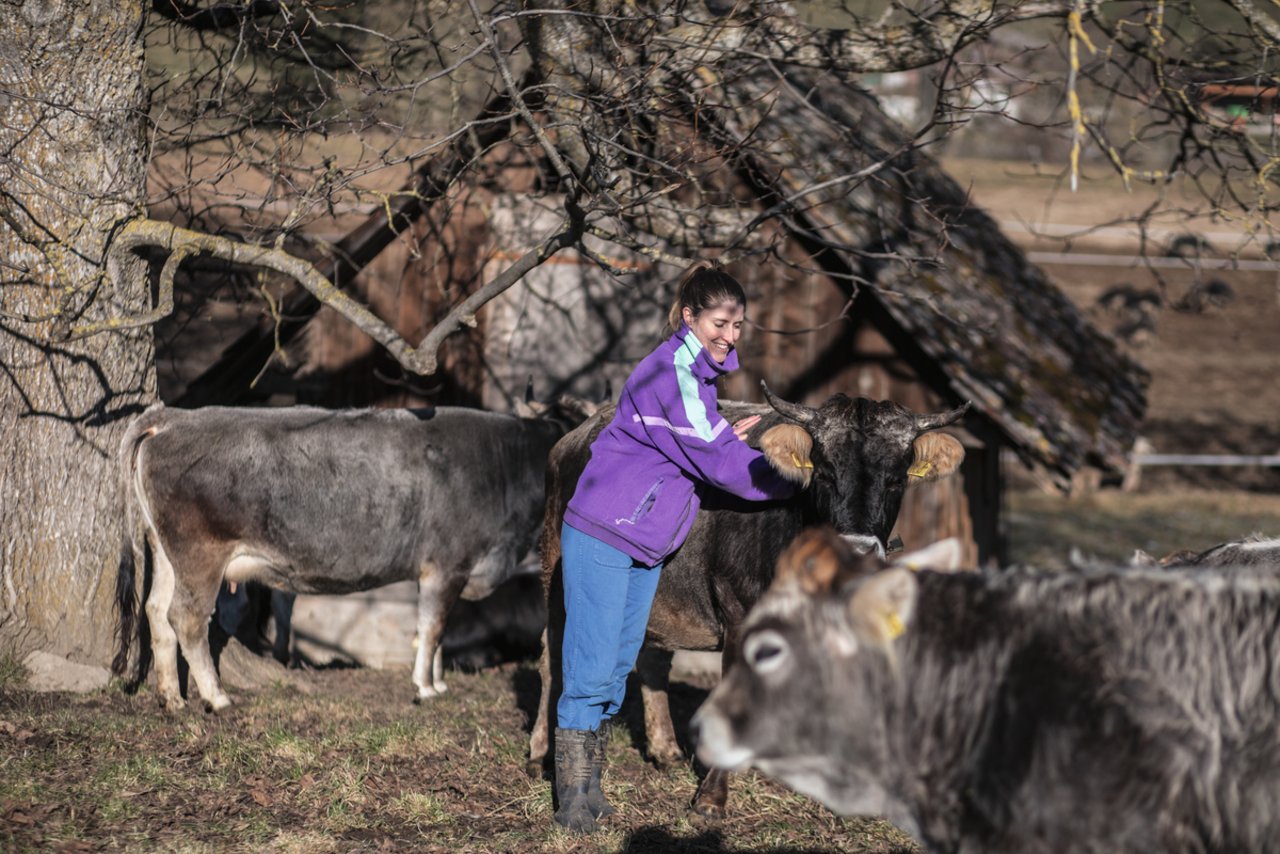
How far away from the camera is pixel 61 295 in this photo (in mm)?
7066

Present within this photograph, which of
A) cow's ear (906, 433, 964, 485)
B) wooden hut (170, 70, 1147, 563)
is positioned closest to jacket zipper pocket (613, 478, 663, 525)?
cow's ear (906, 433, 964, 485)

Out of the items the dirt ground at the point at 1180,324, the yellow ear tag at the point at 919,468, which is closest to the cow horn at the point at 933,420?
the yellow ear tag at the point at 919,468

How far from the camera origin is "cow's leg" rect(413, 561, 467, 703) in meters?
8.56

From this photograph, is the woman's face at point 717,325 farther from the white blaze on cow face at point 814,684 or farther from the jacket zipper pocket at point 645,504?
the white blaze on cow face at point 814,684

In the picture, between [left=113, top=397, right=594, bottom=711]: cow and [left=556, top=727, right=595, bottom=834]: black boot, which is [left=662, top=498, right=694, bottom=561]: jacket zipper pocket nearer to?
[left=556, top=727, right=595, bottom=834]: black boot

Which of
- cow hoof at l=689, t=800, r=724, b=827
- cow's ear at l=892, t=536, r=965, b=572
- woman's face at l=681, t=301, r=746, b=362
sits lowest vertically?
cow hoof at l=689, t=800, r=724, b=827

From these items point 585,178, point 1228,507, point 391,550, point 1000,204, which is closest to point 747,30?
point 585,178

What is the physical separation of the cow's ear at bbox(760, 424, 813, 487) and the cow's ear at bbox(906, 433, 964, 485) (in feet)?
1.60

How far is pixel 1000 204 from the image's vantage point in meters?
39.4

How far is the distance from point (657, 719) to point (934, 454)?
7.80ft

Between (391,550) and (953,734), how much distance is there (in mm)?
5511

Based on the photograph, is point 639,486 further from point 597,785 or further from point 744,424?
point 597,785

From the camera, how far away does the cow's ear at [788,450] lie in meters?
5.46

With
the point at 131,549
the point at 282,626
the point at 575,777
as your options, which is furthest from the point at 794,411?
the point at 282,626
